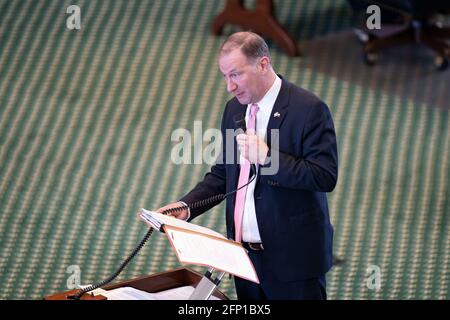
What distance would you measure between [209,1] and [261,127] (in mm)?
3941

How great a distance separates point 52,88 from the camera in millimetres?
5730

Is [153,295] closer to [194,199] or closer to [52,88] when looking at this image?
[194,199]

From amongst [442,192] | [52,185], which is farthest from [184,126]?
[442,192]

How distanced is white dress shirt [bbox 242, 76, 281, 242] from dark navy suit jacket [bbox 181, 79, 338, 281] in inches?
0.8

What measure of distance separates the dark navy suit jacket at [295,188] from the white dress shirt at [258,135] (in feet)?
0.07

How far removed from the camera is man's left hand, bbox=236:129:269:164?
261 cm

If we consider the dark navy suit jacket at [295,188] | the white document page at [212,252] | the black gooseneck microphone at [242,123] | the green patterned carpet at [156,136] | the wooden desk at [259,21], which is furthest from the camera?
the wooden desk at [259,21]

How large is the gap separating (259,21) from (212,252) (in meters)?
3.72

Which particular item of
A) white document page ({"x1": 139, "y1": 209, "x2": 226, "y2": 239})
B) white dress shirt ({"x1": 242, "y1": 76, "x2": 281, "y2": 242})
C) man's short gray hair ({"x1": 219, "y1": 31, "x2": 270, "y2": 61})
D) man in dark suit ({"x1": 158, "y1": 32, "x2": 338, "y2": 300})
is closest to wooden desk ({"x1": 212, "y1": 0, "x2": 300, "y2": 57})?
man in dark suit ({"x1": 158, "y1": 32, "x2": 338, "y2": 300})

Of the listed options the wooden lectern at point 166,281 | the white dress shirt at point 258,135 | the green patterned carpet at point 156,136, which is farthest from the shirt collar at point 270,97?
the green patterned carpet at point 156,136

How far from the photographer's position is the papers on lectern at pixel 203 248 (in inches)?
95.5

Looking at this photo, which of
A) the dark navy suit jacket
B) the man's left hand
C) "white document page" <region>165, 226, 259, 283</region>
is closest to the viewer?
"white document page" <region>165, 226, 259, 283</region>

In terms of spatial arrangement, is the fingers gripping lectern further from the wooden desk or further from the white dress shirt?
the wooden desk

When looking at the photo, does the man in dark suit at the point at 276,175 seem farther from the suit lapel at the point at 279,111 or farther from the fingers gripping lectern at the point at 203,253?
the fingers gripping lectern at the point at 203,253
